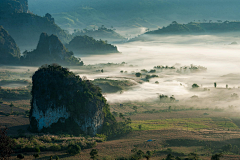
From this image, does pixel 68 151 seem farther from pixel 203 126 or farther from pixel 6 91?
pixel 6 91

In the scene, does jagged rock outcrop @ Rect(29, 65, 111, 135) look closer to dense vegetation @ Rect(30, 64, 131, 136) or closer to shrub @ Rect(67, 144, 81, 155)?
dense vegetation @ Rect(30, 64, 131, 136)

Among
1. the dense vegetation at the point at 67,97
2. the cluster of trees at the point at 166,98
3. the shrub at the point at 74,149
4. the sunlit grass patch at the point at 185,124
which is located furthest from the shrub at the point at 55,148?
the cluster of trees at the point at 166,98

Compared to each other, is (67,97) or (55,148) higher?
(67,97)

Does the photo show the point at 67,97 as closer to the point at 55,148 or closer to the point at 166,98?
the point at 55,148

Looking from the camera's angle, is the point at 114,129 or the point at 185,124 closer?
the point at 114,129

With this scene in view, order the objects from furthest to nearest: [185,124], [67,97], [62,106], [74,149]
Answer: [185,124]
[67,97]
[62,106]
[74,149]

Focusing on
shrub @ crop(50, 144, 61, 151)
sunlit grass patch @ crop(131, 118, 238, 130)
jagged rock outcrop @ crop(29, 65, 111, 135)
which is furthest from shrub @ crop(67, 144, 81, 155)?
sunlit grass patch @ crop(131, 118, 238, 130)

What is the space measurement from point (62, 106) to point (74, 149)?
1812cm

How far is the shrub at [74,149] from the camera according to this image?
219 ft

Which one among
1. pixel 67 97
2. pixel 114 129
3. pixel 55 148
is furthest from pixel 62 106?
pixel 114 129

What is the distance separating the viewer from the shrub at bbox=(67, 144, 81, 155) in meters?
66.6

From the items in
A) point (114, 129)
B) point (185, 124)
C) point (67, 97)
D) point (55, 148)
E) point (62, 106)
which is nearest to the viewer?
point (55, 148)

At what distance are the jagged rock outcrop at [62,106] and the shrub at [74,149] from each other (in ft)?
44.6

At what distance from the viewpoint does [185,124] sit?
100500 millimetres
